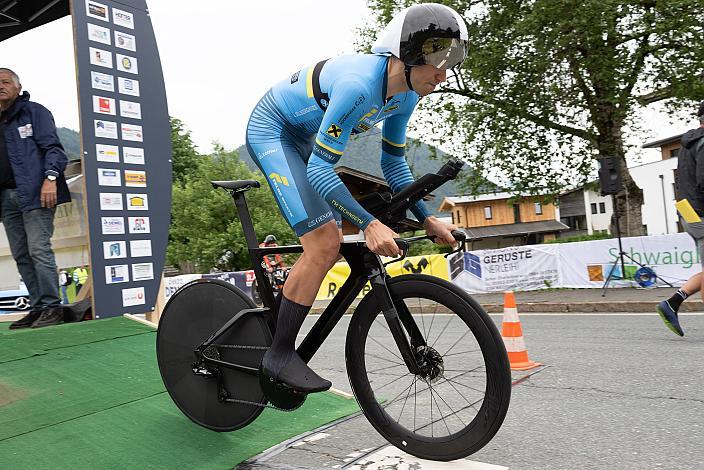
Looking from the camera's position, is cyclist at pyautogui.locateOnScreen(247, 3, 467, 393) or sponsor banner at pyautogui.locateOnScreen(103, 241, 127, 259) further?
sponsor banner at pyautogui.locateOnScreen(103, 241, 127, 259)

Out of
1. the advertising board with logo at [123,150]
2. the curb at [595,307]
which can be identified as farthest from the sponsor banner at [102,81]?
the curb at [595,307]

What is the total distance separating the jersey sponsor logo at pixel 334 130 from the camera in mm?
2691

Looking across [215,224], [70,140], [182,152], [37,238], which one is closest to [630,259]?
[70,140]

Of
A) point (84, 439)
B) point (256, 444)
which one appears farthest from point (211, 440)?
point (84, 439)

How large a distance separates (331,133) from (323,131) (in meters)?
0.04

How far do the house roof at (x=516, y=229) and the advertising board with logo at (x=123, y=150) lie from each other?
5205 centimetres

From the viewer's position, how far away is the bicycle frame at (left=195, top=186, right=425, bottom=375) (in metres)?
2.83

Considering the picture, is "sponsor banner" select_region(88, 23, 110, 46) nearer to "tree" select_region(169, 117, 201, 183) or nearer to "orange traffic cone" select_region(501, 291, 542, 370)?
"orange traffic cone" select_region(501, 291, 542, 370)

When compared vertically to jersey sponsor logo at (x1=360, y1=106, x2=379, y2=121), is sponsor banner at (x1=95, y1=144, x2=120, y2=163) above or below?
above

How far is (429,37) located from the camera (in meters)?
2.68

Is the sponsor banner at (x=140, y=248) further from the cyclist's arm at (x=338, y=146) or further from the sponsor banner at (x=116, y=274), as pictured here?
the cyclist's arm at (x=338, y=146)

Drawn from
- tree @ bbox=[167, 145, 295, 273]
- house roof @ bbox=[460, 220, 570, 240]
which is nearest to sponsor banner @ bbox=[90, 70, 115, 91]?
tree @ bbox=[167, 145, 295, 273]

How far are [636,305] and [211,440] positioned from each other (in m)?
10.1

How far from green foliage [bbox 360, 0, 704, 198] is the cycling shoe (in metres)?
17.3
